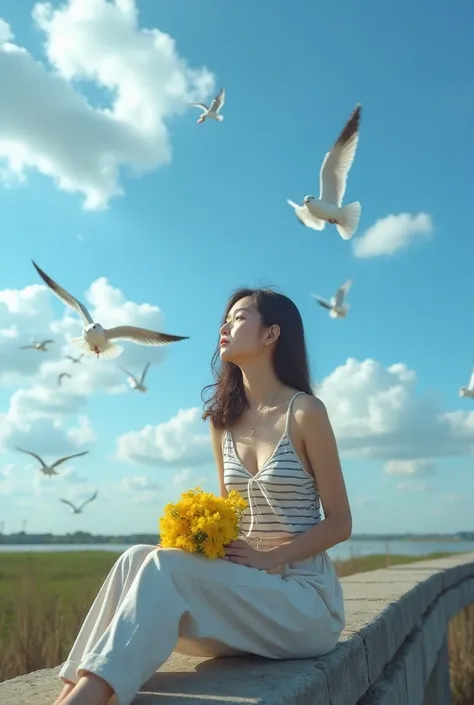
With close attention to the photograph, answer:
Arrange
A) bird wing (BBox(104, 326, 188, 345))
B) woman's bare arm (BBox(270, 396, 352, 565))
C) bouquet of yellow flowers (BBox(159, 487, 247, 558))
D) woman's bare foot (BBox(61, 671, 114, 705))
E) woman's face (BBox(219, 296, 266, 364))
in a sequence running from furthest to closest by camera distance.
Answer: bird wing (BBox(104, 326, 188, 345)) → woman's face (BBox(219, 296, 266, 364)) → woman's bare arm (BBox(270, 396, 352, 565)) → bouquet of yellow flowers (BBox(159, 487, 247, 558)) → woman's bare foot (BBox(61, 671, 114, 705))

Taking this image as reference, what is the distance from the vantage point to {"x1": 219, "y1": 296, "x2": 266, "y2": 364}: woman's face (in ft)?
9.85

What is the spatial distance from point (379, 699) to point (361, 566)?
901 cm

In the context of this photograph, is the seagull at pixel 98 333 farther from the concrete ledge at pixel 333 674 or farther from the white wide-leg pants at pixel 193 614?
the white wide-leg pants at pixel 193 614

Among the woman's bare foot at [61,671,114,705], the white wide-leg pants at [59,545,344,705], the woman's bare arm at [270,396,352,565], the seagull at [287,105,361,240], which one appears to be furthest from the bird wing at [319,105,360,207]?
the woman's bare foot at [61,671,114,705]

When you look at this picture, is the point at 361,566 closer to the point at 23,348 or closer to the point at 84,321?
the point at 84,321

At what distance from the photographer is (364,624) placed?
11.3 ft

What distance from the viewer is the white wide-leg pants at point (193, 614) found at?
205 centimetres

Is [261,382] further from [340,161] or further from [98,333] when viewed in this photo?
[340,161]

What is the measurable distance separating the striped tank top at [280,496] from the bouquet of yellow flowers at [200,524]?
348 mm

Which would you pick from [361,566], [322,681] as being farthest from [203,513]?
[361,566]

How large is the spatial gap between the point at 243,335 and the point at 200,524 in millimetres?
943

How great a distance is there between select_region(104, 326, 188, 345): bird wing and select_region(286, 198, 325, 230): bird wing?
341 cm

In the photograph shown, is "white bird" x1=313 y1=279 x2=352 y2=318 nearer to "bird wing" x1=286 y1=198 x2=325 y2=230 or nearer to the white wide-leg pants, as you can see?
"bird wing" x1=286 y1=198 x2=325 y2=230

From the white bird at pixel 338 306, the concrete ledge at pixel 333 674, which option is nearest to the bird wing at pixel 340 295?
the white bird at pixel 338 306
